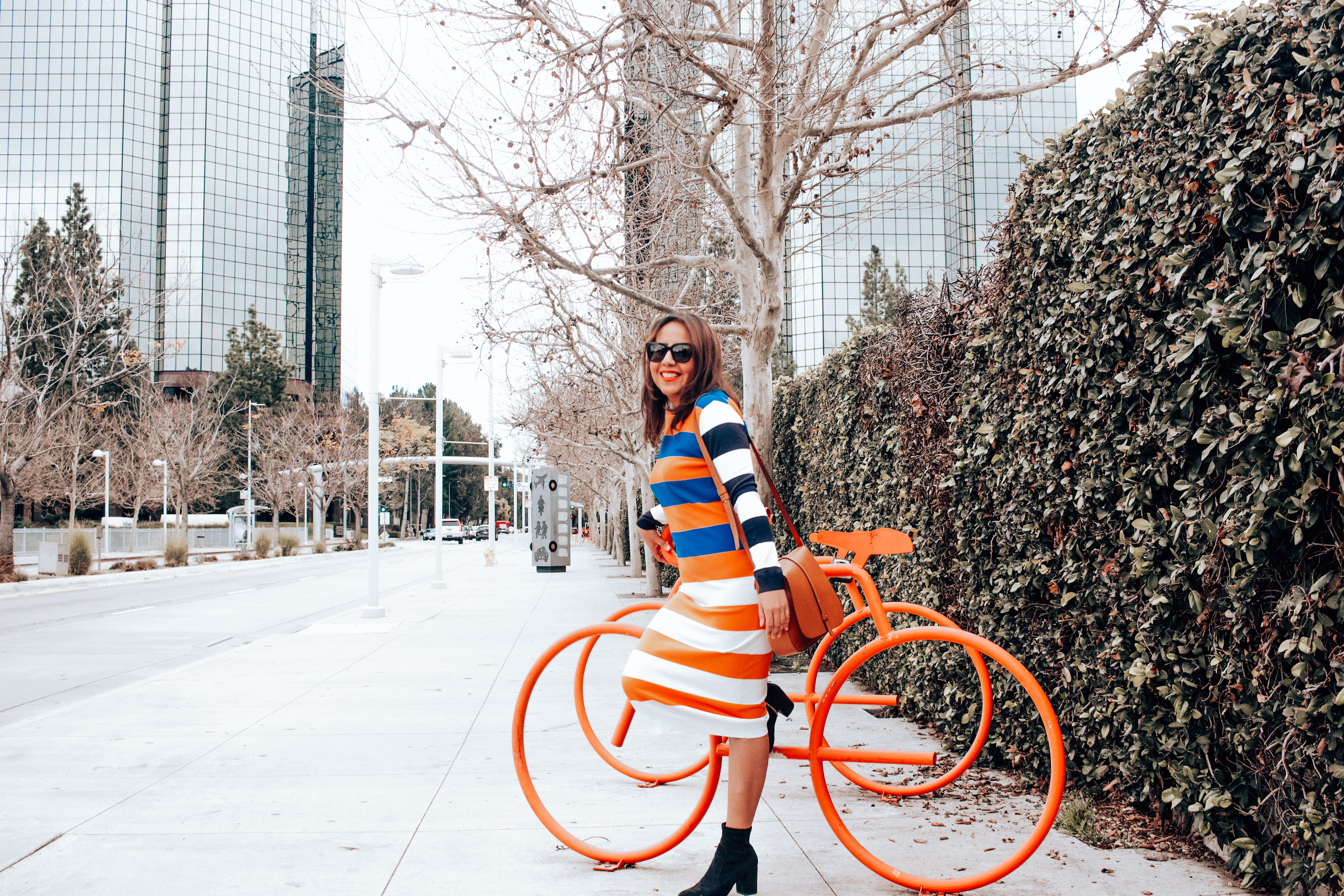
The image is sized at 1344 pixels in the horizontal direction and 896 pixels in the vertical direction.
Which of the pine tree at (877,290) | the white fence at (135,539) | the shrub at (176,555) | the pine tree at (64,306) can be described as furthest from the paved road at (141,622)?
the pine tree at (877,290)

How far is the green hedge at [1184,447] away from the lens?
2.76 m

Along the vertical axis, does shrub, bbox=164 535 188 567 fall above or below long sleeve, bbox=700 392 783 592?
below

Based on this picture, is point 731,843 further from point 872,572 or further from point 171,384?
point 171,384

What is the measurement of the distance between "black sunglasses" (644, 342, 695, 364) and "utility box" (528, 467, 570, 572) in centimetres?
2294

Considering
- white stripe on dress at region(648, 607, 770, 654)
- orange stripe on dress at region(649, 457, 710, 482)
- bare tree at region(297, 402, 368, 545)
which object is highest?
bare tree at region(297, 402, 368, 545)

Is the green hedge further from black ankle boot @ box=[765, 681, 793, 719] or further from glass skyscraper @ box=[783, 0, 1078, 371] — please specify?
black ankle boot @ box=[765, 681, 793, 719]

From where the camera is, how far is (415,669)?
9281mm

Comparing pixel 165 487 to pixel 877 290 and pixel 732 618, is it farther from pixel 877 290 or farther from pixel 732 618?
pixel 732 618

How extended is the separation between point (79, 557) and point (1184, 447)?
30.2m

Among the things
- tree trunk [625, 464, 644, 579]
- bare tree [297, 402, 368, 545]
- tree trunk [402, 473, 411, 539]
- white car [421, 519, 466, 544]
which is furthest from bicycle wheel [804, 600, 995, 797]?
tree trunk [402, 473, 411, 539]

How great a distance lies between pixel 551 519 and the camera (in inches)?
1053

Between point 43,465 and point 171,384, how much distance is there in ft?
148

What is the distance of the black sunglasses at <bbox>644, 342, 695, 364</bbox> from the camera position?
3434 mm

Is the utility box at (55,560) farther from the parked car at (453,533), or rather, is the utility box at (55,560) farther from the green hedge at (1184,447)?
the parked car at (453,533)
